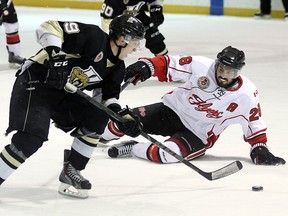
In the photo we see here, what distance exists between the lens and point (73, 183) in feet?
11.8

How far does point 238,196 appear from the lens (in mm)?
3662

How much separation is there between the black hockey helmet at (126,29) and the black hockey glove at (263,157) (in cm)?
105

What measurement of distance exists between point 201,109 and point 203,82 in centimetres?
14

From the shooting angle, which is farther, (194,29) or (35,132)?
(194,29)

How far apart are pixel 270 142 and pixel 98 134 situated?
139cm

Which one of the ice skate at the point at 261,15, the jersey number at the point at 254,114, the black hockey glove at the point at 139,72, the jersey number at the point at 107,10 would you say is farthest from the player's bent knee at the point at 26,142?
the ice skate at the point at 261,15

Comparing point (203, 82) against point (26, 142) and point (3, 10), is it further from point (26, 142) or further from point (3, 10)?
point (3, 10)

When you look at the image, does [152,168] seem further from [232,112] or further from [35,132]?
[35,132]

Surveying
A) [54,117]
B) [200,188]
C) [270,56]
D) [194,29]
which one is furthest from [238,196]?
[194,29]

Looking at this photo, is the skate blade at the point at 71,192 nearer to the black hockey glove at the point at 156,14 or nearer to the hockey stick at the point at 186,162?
the hockey stick at the point at 186,162

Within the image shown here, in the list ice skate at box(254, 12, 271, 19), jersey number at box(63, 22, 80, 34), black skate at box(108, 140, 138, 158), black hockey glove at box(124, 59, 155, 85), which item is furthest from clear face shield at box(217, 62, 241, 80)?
ice skate at box(254, 12, 271, 19)

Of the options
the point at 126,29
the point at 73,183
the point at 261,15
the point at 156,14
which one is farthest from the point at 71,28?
the point at 261,15

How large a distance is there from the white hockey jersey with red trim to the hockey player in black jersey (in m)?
0.69

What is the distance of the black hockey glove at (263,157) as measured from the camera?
417cm
